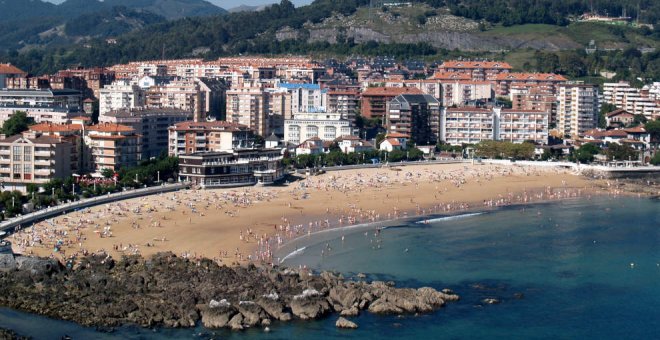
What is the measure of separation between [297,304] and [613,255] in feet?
46.3

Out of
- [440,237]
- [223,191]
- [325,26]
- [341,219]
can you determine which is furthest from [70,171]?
[325,26]

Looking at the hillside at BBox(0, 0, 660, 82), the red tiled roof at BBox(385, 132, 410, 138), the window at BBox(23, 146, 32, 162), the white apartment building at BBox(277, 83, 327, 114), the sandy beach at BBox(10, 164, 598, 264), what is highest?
the hillside at BBox(0, 0, 660, 82)

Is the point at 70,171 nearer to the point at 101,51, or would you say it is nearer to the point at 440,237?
the point at 440,237

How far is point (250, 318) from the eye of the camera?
27594 millimetres

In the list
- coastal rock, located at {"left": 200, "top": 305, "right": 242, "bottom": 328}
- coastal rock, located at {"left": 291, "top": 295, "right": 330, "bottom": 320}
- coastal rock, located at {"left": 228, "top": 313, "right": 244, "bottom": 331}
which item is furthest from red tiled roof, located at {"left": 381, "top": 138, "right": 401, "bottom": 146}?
coastal rock, located at {"left": 228, "top": 313, "right": 244, "bottom": 331}

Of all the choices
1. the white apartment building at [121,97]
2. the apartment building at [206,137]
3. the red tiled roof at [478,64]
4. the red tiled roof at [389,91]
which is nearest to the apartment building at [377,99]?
the red tiled roof at [389,91]

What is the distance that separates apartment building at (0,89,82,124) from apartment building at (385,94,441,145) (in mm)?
19512

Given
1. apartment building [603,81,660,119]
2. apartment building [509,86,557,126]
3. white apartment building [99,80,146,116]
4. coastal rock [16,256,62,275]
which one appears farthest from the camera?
apartment building [603,81,660,119]

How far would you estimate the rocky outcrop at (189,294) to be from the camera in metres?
27.7

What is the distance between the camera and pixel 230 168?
4944 centimetres

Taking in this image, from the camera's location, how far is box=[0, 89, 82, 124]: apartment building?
61.7m

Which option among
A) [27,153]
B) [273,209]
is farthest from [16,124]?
[273,209]

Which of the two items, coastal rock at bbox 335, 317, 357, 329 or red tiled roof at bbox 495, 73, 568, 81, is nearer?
coastal rock at bbox 335, 317, 357, 329

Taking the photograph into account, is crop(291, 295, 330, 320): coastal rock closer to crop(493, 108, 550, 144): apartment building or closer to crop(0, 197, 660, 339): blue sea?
crop(0, 197, 660, 339): blue sea
